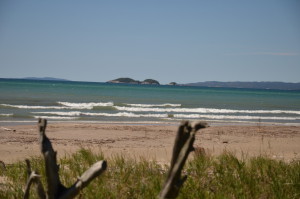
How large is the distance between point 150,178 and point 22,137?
32.4 ft

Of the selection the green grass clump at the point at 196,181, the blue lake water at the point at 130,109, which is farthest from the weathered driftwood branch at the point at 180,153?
the blue lake water at the point at 130,109

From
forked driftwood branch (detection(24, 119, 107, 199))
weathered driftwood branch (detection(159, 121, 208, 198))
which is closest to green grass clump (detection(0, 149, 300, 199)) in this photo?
forked driftwood branch (detection(24, 119, 107, 199))

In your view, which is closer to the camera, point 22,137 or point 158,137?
point 22,137

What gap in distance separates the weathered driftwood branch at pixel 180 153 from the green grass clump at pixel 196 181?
1237 mm

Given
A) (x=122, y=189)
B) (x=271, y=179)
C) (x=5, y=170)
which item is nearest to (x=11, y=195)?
(x=122, y=189)

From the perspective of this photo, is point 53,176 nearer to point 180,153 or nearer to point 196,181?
point 180,153

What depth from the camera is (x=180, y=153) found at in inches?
133

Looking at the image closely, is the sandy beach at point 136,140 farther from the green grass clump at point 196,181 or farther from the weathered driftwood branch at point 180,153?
the weathered driftwood branch at point 180,153

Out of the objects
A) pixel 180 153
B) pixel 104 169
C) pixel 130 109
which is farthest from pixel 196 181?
pixel 130 109

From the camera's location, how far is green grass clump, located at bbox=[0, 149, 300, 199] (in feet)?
15.8

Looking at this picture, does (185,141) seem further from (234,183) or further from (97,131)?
(97,131)

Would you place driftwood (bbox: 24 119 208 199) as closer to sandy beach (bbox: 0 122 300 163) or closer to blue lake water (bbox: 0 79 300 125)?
sandy beach (bbox: 0 122 300 163)

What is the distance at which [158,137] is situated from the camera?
15.8 meters

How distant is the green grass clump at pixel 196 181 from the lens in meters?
4.81
